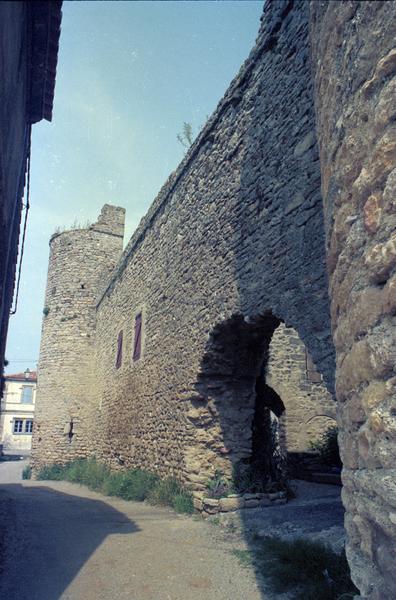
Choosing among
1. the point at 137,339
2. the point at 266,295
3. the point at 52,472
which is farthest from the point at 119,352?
the point at 266,295

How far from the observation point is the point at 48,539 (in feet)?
16.8

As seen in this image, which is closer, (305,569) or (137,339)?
(305,569)

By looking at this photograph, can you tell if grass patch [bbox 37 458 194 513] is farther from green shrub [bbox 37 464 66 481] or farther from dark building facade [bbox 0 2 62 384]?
dark building facade [bbox 0 2 62 384]

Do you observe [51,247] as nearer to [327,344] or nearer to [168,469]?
[168,469]

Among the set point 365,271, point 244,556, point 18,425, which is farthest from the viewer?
point 18,425

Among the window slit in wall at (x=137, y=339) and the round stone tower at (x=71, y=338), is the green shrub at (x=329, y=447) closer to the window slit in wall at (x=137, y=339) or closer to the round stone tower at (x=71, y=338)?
the window slit in wall at (x=137, y=339)

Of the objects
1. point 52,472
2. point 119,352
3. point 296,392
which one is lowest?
point 52,472

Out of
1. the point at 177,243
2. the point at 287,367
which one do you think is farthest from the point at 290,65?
the point at 287,367

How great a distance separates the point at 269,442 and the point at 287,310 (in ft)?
10.6

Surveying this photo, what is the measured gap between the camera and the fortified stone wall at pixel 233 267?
192 inches

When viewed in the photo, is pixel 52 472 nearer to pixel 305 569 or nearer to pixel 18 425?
pixel 305 569

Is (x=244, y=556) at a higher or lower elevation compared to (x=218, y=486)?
lower

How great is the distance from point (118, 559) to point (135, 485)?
3.94 m

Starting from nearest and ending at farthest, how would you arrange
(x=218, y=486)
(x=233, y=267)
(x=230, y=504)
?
(x=230, y=504), (x=233, y=267), (x=218, y=486)
